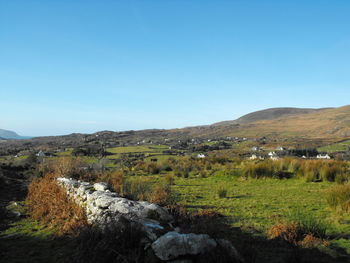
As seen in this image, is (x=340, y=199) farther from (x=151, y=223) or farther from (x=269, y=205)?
(x=151, y=223)

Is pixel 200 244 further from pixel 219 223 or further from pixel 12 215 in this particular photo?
pixel 12 215

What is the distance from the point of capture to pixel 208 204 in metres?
10.1

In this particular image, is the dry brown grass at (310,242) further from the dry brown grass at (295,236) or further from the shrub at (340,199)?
the shrub at (340,199)

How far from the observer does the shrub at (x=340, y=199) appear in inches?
320

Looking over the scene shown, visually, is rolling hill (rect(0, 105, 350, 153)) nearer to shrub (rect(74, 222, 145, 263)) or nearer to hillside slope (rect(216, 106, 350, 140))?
hillside slope (rect(216, 106, 350, 140))

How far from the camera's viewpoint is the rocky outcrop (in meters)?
4.16

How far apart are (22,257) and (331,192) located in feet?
31.3

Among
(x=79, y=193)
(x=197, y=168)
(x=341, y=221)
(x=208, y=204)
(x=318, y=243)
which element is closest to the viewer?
(x=318, y=243)

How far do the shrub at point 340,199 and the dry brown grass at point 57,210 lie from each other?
8.03m

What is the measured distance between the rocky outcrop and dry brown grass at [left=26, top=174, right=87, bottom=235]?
239 mm

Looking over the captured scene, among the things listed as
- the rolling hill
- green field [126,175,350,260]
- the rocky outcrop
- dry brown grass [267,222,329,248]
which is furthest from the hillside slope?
the rocky outcrop

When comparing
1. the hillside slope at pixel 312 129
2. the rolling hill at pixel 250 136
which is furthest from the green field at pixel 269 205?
the hillside slope at pixel 312 129

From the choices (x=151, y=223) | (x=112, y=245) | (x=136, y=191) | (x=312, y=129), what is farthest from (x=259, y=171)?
(x=312, y=129)

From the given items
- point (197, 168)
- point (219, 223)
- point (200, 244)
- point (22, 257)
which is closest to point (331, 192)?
point (219, 223)
